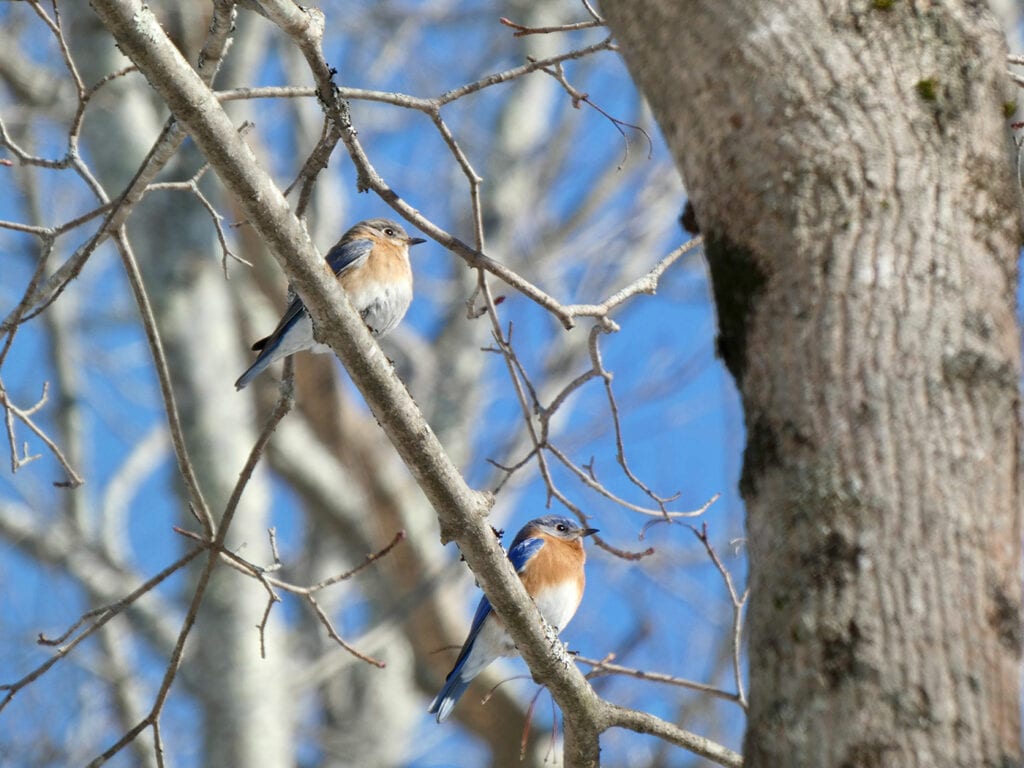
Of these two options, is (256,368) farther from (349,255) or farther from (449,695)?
(449,695)

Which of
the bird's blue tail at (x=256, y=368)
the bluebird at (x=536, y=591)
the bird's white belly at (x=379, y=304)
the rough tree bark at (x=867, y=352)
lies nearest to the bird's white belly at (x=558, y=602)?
the bluebird at (x=536, y=591)

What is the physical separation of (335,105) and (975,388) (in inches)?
72.9

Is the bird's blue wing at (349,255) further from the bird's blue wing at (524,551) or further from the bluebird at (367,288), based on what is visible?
the bird's blue wing at (524,551)

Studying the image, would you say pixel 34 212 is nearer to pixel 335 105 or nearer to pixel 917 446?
pixel 335 105

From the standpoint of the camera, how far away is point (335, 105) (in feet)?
10.5

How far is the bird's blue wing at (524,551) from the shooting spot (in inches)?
215

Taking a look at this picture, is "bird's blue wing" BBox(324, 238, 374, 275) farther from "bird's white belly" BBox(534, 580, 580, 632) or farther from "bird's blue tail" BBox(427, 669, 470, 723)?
"bird's blue tail" BBox(427, 669, 470, 723)

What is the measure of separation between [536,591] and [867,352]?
351cm

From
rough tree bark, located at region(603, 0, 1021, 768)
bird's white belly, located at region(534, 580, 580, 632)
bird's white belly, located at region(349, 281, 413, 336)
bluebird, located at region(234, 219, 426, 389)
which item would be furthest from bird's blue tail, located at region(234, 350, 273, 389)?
rough tree bark, located at region(603, 0, 1021, 768)

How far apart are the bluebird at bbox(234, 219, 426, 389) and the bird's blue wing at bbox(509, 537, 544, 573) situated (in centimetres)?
119

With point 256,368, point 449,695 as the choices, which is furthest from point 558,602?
point 256,368

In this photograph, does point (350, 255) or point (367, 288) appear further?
point (350, 255)

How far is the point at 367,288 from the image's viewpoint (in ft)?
16.9

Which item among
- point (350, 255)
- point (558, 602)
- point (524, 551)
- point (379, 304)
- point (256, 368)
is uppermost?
point (350, 255)
